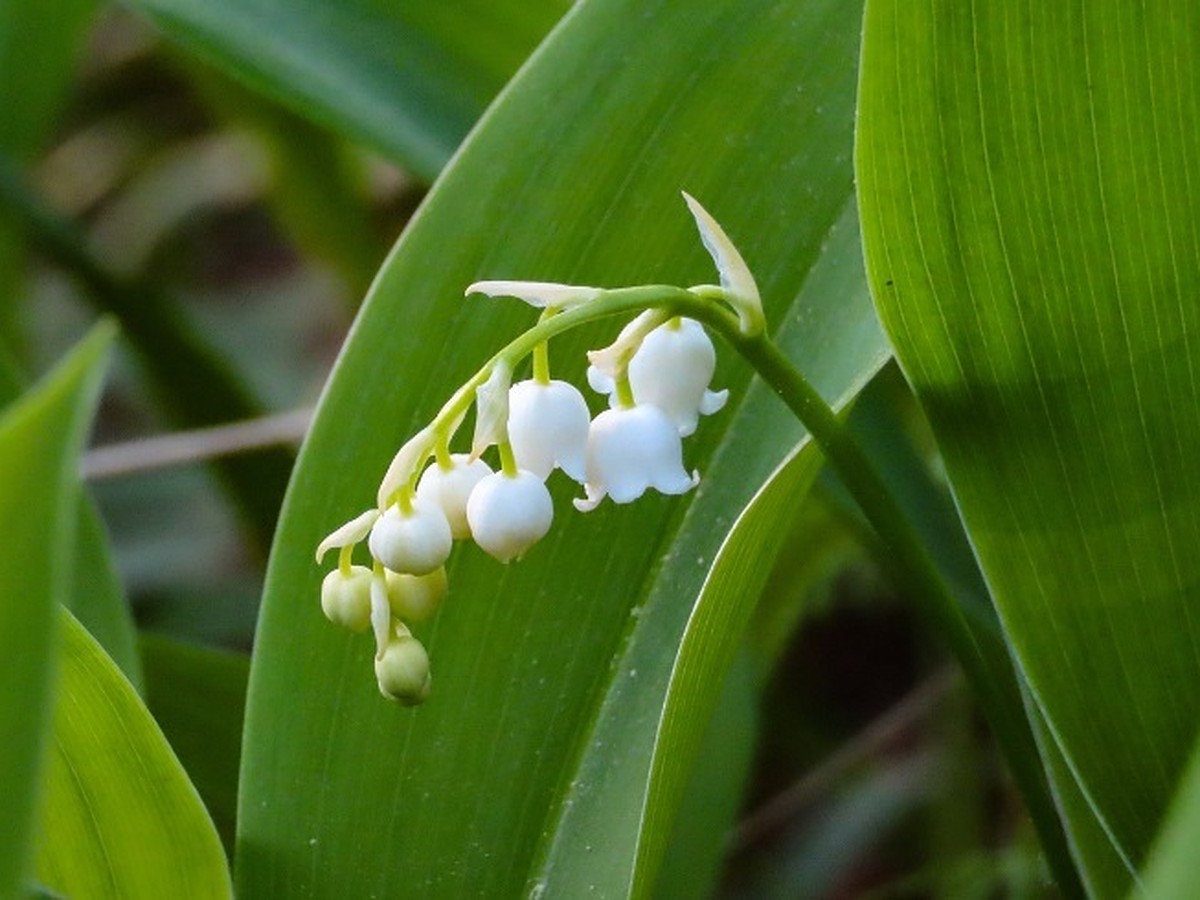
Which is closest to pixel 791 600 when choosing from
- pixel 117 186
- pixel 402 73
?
pixel 402 73

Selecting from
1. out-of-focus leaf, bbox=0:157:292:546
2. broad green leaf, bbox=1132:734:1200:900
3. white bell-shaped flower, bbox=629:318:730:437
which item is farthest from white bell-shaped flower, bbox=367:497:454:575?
out-of-focus leaf, bbox=0:157:292:546

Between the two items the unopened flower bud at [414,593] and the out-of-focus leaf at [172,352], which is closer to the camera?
the unopened flower bud at [414,593]

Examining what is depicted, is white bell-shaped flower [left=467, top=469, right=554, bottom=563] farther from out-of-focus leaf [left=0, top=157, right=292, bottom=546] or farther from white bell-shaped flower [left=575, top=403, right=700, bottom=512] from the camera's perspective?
out-of-focus leaf [left=0, top=157, right=292, bottom=546]

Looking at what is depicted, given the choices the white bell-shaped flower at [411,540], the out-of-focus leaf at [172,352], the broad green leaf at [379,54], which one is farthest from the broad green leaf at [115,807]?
the out-of-focus leaf at [172,352]

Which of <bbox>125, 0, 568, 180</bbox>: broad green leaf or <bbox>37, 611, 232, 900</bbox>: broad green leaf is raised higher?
<bbox>125, 0, 568, 180</bbox>: broad green leaf

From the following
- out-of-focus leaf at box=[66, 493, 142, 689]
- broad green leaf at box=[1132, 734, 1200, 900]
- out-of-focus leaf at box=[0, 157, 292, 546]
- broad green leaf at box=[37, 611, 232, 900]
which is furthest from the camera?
out-of-focus leaf at box=[0, 157, 292, 546]

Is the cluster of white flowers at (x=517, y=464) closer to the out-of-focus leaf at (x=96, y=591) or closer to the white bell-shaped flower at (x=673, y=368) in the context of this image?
the white bell-shaped flower at (x=673, y=368)

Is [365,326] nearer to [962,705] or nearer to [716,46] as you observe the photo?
[716,46]
